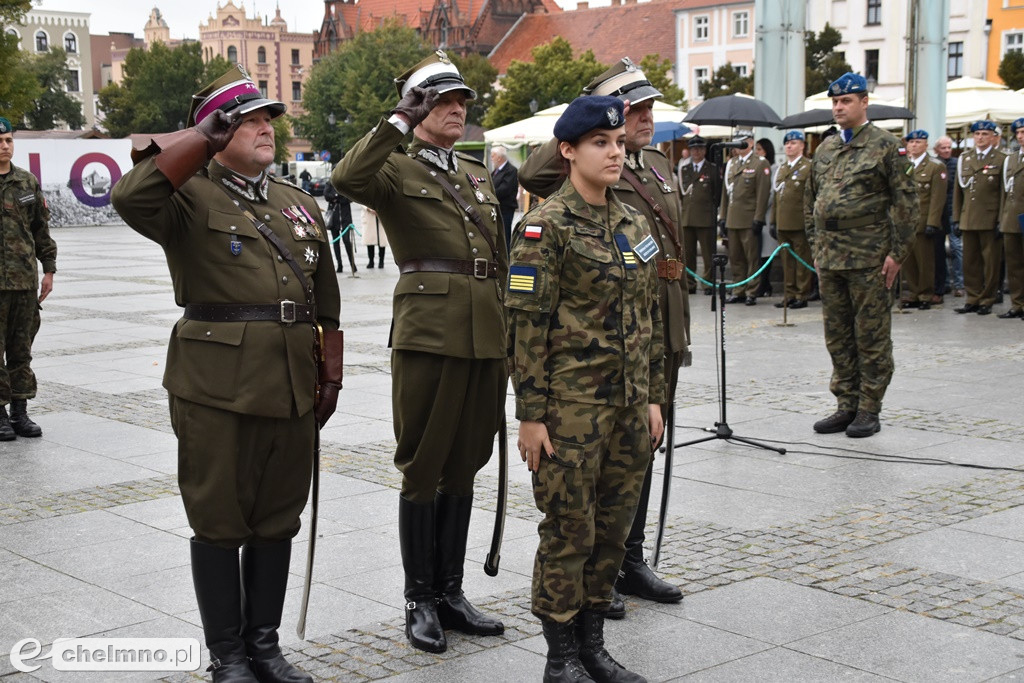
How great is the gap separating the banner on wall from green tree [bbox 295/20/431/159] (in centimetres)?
4166

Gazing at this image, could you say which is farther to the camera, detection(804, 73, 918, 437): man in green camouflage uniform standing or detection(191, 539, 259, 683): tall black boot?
detection(804, 73, 918, 437): man in green camouflage uniform standing

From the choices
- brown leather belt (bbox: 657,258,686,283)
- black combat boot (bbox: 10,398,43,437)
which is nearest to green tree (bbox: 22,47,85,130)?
black combat boot (bbox: 10,398,43,437)

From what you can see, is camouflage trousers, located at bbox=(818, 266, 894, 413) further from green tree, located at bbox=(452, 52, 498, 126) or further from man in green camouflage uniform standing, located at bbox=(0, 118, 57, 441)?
green tree, located at bbox=(452, 52, 498, 126)

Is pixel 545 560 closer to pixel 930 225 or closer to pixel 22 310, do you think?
pixel 22 310

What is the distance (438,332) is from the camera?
5098 mm

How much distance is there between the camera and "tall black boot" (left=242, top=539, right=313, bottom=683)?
461 centimetres

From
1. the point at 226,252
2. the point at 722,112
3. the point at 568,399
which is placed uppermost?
the point at 722,112

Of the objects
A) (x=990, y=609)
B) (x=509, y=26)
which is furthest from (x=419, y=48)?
(x=990, y=609)

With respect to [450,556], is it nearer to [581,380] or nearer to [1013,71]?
[581,380]

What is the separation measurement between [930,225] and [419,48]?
77747mm

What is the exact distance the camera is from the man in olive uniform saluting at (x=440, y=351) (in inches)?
201

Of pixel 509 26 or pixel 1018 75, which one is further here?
pixel 509 26

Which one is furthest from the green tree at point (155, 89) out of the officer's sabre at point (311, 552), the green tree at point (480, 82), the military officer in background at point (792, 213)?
the officer's sabre at point (311, 552)

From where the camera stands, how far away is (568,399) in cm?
452
